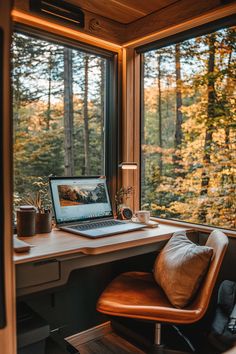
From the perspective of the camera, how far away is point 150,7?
2.37 metres

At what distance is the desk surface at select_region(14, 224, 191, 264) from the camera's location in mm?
1578

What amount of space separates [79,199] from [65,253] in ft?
2.27

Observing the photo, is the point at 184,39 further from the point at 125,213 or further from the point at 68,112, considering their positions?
the point at 125,213

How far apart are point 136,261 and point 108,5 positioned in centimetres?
196

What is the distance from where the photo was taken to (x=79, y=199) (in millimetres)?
2277

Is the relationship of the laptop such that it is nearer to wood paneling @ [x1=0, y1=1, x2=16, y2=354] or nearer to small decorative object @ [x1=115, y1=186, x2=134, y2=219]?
small decorative object @ [x1=115, y1=186, x2=134, y2=219]

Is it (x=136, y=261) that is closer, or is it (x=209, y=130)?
(x=209, y=130)

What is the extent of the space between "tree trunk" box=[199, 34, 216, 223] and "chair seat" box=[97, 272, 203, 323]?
25.4 inches

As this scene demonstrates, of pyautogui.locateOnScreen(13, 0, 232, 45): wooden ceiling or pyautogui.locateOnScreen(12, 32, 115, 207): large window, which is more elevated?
pyautogui.locateOnScreen(13, 0, 232, 45): wooden ceiling

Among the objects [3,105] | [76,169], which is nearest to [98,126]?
[76,169]

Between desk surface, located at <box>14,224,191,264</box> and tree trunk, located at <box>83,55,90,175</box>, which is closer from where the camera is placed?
desk surface, located at <box>14,224,191,264</box>

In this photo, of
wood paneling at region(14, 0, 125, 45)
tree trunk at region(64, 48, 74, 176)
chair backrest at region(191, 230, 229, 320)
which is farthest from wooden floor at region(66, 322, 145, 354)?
wood paneling at region(14, 0, 125, 45)

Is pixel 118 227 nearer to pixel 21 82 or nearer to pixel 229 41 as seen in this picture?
pixel 21 82

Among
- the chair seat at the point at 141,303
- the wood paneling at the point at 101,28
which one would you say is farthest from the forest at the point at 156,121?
the chair seat at the point at 141,303
